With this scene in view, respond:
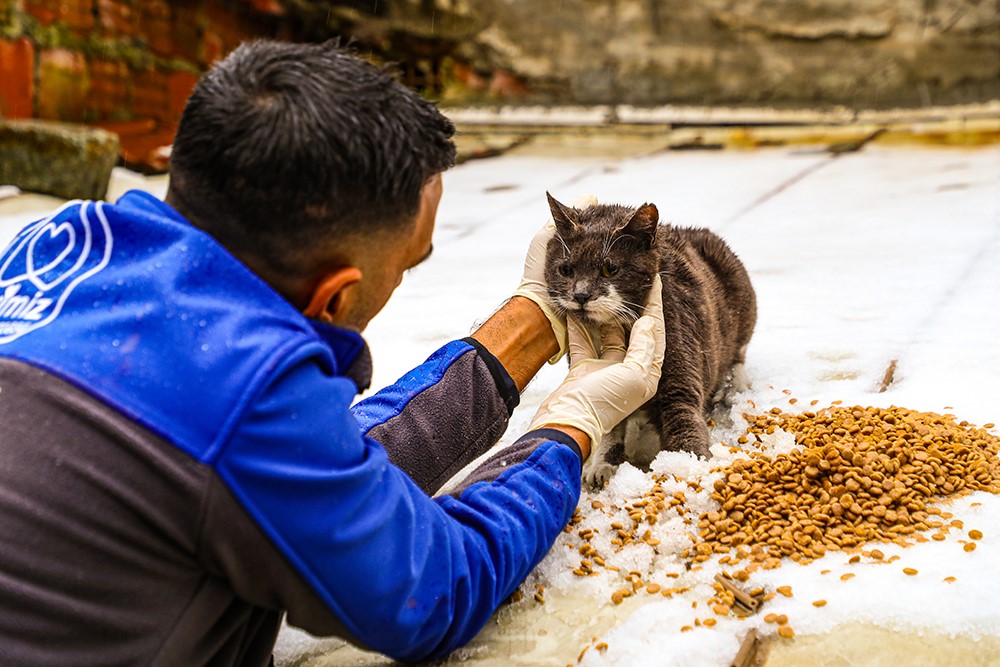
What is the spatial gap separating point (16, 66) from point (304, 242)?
199 inches

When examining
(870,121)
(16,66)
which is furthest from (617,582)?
(870,121)

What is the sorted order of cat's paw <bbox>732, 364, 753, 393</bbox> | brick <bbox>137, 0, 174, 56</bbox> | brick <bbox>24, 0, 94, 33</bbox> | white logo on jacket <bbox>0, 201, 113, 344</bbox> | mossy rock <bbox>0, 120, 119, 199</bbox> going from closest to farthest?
white logo on jacket <bbox>0, 201, 113, 344</bbox> → cat's paw <bbox>732, 364, 753, 393</bbox> → mossy rock <bbox>0, 120, 119, 199</bbox> → brick <bbox>24, 0, 94, 33</bbox> → brick <bbox>137, 0, 174, 56</bbox>

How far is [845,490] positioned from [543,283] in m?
1.10

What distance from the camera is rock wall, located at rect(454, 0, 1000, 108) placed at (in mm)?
7027

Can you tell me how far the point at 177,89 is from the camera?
6.61 metres

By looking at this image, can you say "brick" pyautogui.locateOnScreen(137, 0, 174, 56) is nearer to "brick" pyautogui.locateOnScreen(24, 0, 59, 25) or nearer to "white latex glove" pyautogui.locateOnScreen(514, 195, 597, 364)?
"brick" pyautogui.locateOnScreen(24, 0, 59, 25)

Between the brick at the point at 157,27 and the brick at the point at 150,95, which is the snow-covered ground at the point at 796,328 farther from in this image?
the brick at the point at 157,27

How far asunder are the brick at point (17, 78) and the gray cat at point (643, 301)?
437 centimetres

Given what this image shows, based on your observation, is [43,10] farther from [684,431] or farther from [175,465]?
[175,465]

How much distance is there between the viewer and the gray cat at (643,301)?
2.43 m

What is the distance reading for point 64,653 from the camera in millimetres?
1265

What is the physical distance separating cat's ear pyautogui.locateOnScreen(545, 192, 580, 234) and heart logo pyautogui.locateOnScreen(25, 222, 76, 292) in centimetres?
137

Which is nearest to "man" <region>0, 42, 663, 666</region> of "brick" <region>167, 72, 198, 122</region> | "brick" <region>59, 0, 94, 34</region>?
"brick" <region>59, 0, 94, 34</region>

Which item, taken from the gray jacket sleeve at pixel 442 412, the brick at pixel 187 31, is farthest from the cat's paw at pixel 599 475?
the brick at pixel 187 31
